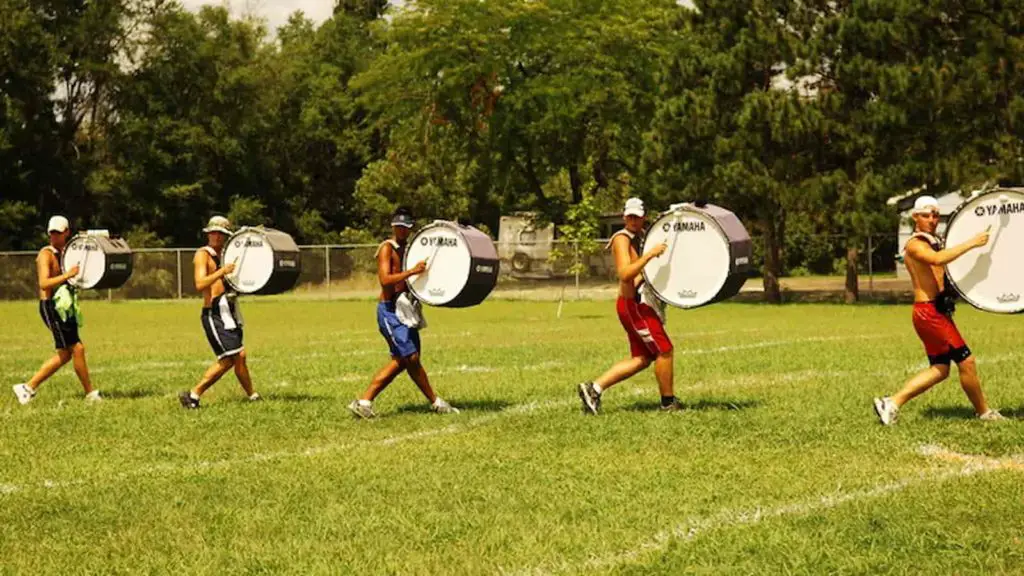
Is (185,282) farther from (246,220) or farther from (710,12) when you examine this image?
(710,12)

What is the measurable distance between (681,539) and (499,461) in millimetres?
2656

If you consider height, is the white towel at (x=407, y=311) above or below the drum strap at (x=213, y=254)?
below

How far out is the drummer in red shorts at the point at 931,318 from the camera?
33.6ft

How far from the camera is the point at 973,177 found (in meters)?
34.3

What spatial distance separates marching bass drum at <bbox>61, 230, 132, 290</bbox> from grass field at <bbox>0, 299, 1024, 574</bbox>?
4.07ft

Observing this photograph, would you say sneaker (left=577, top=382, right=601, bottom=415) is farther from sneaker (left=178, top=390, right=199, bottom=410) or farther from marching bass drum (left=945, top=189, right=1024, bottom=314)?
sneaker (left=178, top=390, right=199, bottom=410)

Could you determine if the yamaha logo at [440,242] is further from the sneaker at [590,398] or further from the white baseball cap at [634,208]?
the sneaker at [590,398]

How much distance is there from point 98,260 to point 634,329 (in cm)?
671

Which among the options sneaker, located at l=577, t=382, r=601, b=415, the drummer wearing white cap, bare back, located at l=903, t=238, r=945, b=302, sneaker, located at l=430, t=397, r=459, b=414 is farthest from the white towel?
bare back, located at l=903, t=238, r=945, b=302

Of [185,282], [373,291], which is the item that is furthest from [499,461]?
[185,282]

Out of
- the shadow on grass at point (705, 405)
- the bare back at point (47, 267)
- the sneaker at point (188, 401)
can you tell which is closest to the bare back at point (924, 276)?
the shadow on grass at point (705, 405)

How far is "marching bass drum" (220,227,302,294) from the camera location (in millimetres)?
12938

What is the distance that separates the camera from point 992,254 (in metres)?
10.0

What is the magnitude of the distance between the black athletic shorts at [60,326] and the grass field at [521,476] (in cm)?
66
